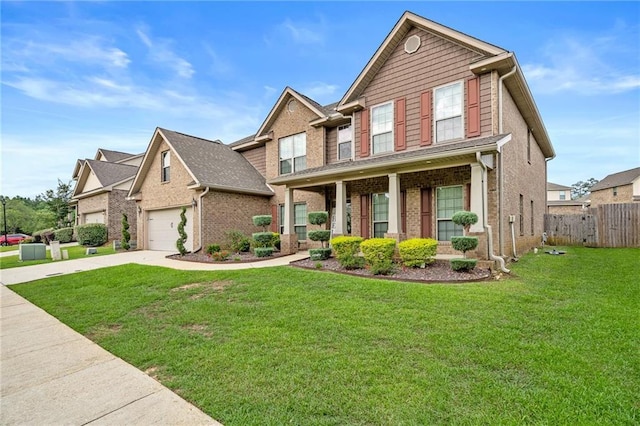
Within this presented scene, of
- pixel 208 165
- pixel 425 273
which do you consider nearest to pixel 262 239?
pixel 208 165

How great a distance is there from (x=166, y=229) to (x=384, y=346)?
15.6 metres

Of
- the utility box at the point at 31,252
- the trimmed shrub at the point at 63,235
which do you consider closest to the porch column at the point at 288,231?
the utility box at the point at 31,252

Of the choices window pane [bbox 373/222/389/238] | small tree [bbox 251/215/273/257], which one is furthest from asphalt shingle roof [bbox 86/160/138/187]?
window pane [bbox 373/222/389/238]

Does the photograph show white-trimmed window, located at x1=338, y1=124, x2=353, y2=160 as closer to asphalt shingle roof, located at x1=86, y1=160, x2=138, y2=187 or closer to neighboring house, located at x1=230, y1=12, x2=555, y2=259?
neighboring house, located at x1=230, y1=12, x2=555, y2=259

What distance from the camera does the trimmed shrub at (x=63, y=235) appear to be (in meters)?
23.9

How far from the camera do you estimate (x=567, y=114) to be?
19.5m

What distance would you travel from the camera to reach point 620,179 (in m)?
35.1

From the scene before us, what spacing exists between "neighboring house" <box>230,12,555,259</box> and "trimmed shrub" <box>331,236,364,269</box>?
1.32 meters

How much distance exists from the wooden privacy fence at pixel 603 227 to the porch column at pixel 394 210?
36.7ft

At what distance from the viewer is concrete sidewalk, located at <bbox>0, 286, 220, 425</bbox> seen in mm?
2686

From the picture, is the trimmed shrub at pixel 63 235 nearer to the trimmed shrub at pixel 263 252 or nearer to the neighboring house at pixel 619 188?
the trimmed shrub at pixel 263 252

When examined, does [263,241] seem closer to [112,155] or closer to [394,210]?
[394,210]

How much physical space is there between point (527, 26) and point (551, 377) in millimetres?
13618

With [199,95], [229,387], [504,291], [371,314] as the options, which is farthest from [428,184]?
[199,95]
